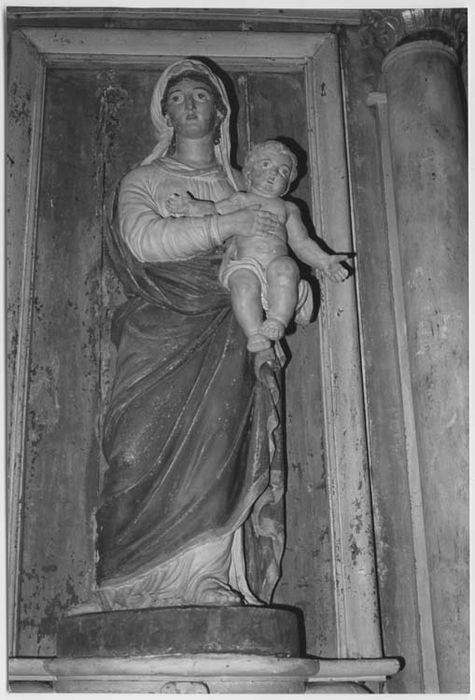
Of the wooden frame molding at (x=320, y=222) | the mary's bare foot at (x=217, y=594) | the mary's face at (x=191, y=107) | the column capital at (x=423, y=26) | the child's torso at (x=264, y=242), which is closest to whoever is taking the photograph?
the mary's bare foot at (x=217, y=594)

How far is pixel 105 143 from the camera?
389cm

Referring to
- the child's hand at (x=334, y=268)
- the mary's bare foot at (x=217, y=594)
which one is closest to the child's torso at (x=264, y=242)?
the child's hand at (x=334, y=268)

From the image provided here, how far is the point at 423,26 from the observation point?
12.4 feet

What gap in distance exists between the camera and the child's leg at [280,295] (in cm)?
297

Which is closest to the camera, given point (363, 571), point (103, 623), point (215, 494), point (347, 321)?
point (103, 623)

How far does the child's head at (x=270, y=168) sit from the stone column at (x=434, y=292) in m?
0.59

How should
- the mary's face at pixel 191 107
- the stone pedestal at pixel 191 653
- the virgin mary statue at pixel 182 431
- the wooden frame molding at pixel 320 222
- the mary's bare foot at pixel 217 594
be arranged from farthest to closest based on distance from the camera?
the mary's face at pixel 191 107
the wooden frame molding at pixel 320 222
the virgin mary statue at pixel 182 431
the mary's bare foot at pixel 217 594
the stone pedestal at pixel 191 653

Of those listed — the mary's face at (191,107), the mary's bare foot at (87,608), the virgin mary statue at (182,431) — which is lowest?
the mary's bare foot at (87,608)

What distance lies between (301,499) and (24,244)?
1.33 metres

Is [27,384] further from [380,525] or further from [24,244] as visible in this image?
[380,525]

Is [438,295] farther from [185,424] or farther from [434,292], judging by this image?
[185,424]

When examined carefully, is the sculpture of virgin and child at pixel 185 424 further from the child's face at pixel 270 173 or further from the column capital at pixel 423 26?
the column capital at pixel 423 26

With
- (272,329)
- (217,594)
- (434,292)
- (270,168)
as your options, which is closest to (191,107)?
(270,168)

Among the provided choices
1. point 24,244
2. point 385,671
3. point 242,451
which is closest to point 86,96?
point 24,244
